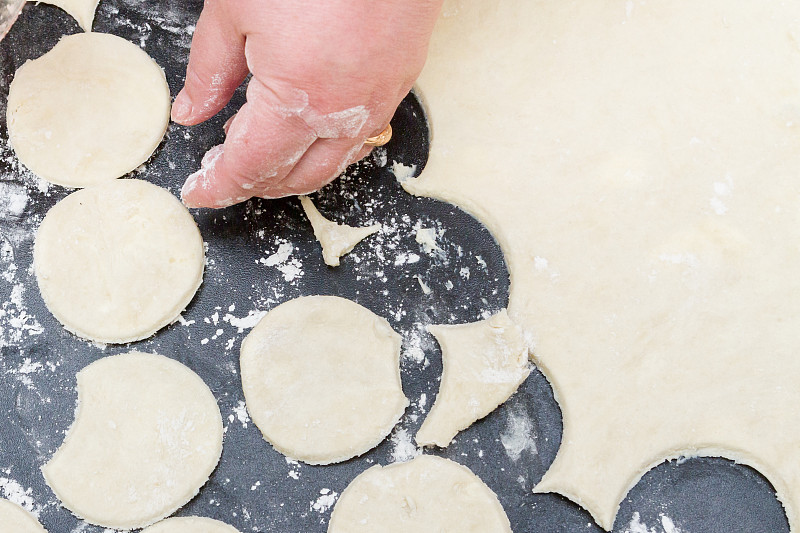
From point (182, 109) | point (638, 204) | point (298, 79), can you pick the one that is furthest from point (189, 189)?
point (638, 204)

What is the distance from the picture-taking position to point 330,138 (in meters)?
1.36

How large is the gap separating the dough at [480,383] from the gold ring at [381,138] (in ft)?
1.62

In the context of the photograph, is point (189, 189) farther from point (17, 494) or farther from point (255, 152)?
point (17, 494)

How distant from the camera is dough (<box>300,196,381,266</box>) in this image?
161 centimetres

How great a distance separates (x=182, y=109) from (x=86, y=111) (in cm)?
34

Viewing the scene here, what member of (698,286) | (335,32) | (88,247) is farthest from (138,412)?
(698,286)

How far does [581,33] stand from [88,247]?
132 centimetres

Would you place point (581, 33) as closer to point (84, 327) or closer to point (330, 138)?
point (330, 138)

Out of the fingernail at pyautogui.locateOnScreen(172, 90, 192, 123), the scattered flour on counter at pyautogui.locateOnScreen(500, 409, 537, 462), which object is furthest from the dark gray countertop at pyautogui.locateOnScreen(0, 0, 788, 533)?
the fingernail at pyautogui.locateOnScreen(172, 90, 192, 123)

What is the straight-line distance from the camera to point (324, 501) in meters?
1.54

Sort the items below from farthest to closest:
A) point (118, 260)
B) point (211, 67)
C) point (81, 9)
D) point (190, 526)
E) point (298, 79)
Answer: point (81, 9) → point (118, 260) → point (190, 526) → point (211, 67) → point (298, 79)

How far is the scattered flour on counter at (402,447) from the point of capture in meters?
1.56

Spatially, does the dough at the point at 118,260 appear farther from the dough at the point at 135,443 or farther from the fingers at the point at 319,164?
the fingers at the point at 319,164

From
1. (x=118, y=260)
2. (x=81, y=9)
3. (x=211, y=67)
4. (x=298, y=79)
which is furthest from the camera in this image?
(x=81, y=9)
